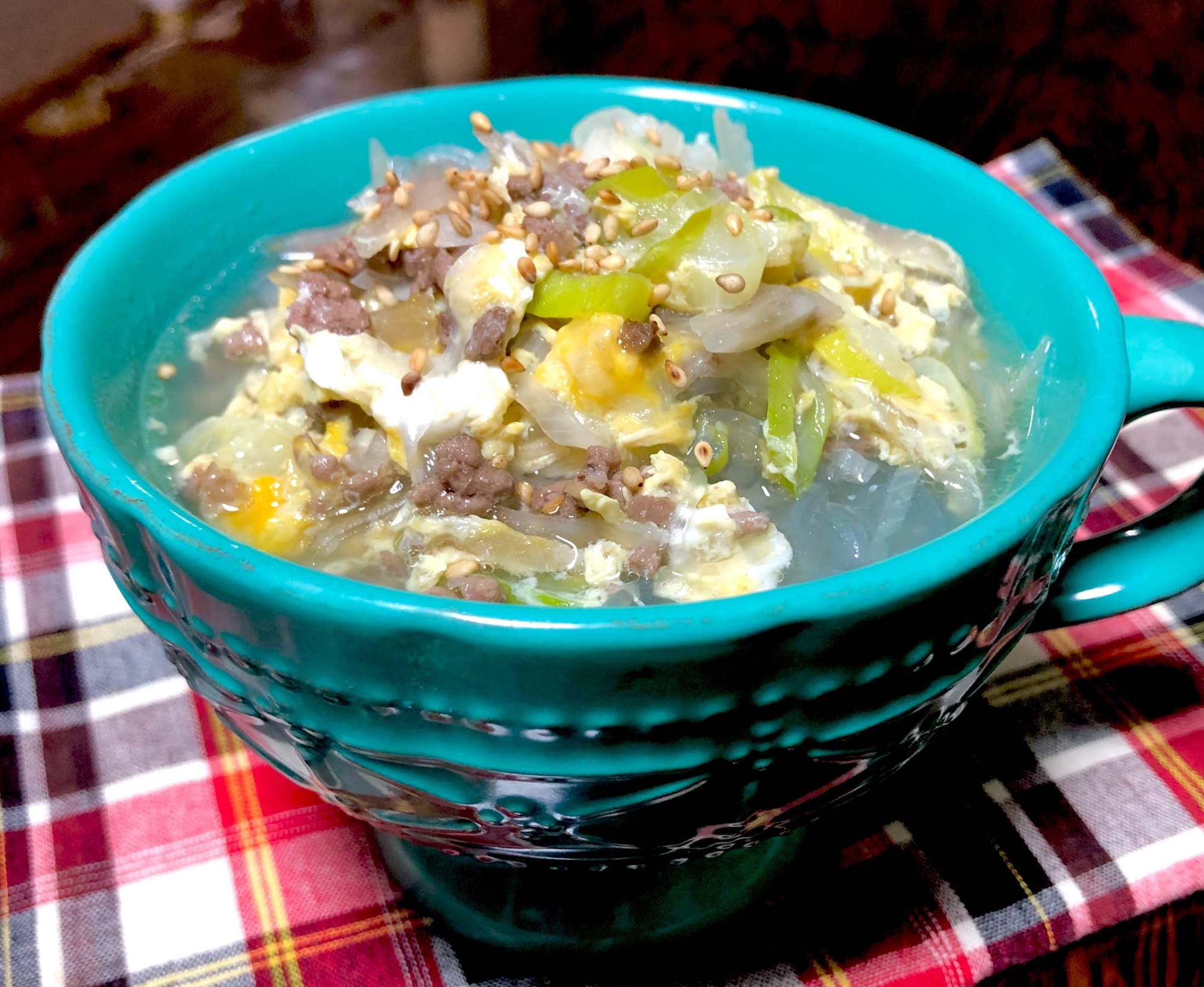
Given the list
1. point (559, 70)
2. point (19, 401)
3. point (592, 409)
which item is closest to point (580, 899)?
point (592, 409)

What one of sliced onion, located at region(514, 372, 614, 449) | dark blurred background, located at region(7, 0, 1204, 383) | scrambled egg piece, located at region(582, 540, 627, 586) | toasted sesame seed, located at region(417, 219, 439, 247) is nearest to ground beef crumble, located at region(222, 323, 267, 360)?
toasted sesame seed, located at region(417, 219, 439, 247)

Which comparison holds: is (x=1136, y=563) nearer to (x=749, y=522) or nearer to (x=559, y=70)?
(x=749, y=522)

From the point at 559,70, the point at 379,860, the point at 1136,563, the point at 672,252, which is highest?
the point at 672,252

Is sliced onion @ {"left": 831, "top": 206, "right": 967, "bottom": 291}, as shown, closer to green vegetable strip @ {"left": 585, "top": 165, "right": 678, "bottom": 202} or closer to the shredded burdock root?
the shredded burdock root

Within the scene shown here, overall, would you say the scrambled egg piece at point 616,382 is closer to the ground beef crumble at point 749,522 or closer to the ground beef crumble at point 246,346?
the ground beef crumble at point 749,522

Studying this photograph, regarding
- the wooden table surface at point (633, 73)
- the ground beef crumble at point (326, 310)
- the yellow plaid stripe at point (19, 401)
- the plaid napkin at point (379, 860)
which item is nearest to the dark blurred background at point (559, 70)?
the wooden table surface at point (633, 73)

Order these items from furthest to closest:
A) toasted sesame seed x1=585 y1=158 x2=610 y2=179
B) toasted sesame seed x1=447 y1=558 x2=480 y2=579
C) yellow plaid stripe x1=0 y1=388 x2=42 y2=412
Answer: yellow plaid stripe x1=0 y1=388 x2=42 y2=412 → toasted sesame seed x1=585 y1=158 x2=610 y2=179 → toasted sesame seed x1=447 y1=558 x2=480 y2=579
